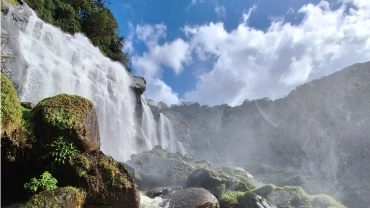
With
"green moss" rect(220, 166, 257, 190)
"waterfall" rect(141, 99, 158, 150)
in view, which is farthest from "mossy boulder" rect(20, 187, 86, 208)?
"waterfall" rect(141, 99, 158, 150)

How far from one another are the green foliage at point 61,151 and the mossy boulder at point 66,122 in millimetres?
130

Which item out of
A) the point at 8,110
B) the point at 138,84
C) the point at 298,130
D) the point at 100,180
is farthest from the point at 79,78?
the point at 298,130

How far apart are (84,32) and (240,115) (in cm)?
4048

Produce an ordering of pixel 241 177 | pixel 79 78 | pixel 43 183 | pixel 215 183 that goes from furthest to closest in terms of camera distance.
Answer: pixel 241 177 → pixel 79 78 → pixel 215 183 → pixel 43 183

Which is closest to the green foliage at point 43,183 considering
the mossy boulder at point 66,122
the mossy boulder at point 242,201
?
the mossy boulder at point 66,122

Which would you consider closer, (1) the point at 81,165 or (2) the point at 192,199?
(1) the point at 81,165

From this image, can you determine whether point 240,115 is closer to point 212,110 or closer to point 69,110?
point 212,110

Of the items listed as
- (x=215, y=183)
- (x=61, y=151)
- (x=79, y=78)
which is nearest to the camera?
(x=61, y=151)

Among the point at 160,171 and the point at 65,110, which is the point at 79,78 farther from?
the point at 65,110

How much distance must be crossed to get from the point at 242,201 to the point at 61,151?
7130 millimetres

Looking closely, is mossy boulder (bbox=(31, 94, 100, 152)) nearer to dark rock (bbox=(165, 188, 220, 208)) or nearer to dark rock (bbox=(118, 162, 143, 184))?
dark rock (bbox=(165, 188, 220, 208))

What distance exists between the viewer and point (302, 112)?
2217 inches

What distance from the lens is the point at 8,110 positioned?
7.32m

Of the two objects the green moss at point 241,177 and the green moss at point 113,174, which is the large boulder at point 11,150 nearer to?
the green moss at point 113,174
